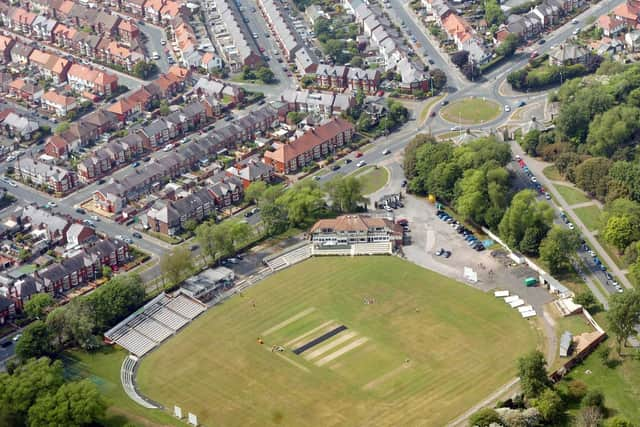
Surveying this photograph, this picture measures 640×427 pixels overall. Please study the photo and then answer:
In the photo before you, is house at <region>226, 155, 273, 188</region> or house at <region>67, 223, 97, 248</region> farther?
house at <region>226, 155, 273, 188</region>

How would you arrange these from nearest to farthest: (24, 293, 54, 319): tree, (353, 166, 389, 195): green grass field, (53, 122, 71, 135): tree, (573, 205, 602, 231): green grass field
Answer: (24, 293, 54, 319): tree, (573, 205, 602, 231): green grass field, (353, 166, 389, 195): green grass field, (53, 122, 71, 135): tree

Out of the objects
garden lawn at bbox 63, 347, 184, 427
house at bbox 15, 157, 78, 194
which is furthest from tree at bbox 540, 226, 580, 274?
house at bbox 15, 157, 78, 194

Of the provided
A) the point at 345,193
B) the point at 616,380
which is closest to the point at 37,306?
the point at 345,193

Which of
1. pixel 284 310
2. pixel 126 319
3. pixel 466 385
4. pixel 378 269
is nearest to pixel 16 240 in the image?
pixel 126 319

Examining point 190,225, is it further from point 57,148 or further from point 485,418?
point 485,418

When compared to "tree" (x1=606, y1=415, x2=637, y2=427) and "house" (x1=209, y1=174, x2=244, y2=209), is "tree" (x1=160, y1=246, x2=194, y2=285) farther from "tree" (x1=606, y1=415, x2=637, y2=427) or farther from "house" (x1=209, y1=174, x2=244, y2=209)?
"tree" (x1=606, y1=415, x2=637, y2=427)

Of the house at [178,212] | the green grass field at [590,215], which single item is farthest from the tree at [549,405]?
the house at [178,212]

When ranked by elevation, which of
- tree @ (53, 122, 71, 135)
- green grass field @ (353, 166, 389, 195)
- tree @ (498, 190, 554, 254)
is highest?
tree @ (498, 190, 554, 254)
